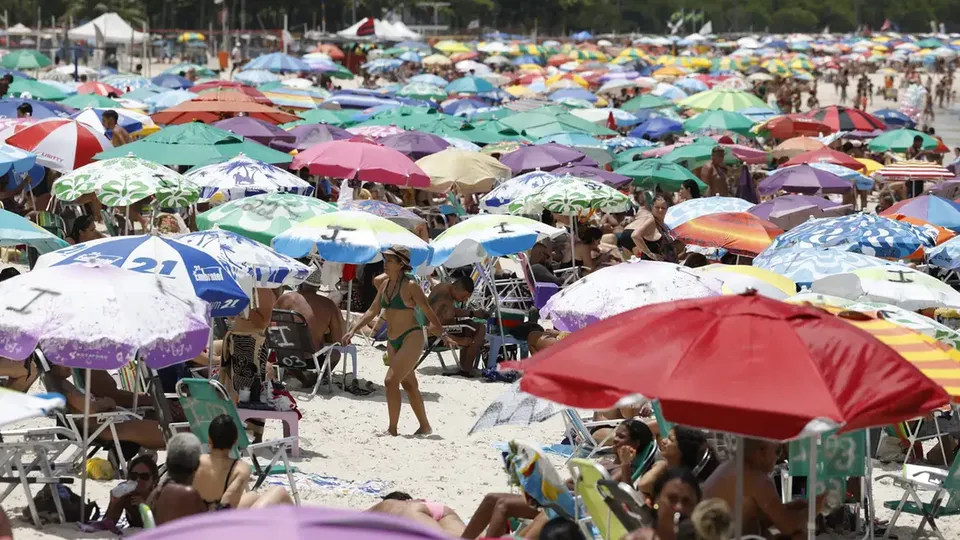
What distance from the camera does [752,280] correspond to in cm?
844

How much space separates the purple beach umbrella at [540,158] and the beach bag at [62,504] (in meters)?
10.5

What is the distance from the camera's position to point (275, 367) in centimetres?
931

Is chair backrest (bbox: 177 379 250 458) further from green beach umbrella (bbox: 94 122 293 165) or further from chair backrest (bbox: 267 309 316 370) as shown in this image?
green beach umbrella (bbox: 94 122 293 165)

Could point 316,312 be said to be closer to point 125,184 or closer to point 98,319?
point 125,184

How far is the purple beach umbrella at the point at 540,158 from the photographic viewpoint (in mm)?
16312

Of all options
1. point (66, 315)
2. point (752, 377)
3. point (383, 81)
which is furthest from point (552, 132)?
point (383, 81)

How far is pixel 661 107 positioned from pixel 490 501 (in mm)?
24496

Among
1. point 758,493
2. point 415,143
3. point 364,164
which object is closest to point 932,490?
point 758,493

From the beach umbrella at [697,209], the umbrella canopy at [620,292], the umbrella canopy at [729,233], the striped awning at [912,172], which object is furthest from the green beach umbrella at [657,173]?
the umbrella canopy at [620,292]

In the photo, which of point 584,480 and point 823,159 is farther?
point 823,159

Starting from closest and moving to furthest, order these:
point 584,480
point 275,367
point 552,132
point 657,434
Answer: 1. point 584,480
2. point 657,434
3. point 275,367
4. point 552,132

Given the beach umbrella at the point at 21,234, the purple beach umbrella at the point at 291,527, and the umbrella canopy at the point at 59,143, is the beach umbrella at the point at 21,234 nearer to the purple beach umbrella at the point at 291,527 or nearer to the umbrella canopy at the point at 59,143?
the umbrella canopy at the point at 59,143

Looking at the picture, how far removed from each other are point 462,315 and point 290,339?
5.13ft

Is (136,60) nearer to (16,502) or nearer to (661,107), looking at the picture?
(661,107)
